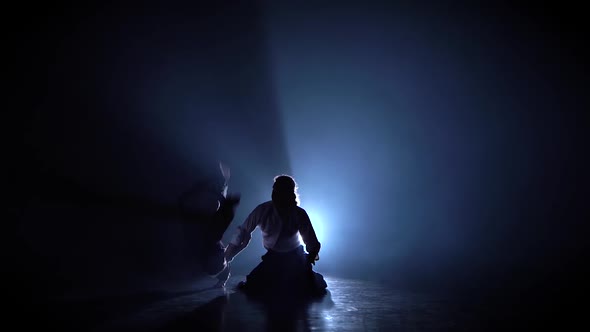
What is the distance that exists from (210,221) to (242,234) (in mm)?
292

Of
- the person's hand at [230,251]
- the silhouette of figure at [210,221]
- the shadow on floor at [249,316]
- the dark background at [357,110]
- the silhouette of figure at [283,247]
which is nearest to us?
the shadow on floor at [249,316]

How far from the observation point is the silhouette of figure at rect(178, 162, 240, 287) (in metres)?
3.09

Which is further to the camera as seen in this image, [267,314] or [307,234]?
[307,234]

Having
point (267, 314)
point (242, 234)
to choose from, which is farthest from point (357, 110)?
point (267, 314)

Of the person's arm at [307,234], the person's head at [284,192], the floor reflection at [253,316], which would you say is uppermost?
the person's head at [284,192]

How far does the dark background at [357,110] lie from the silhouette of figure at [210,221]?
1.40m

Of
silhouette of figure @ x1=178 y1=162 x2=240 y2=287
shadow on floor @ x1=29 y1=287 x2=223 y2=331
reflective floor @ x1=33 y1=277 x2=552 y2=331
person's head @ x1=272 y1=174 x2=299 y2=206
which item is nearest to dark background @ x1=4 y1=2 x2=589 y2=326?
silhouette of figure @ x1=178 y1=162 x2=240 y2=287

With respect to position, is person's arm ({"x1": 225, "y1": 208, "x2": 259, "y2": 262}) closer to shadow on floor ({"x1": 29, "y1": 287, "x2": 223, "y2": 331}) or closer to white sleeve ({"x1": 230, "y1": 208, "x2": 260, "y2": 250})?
white sleeve ({"x1": 230, "y1": 208, "x2": 260, "y2": 250})

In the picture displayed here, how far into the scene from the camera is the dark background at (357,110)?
16.7 ft

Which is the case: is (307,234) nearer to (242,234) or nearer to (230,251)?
(242,234)

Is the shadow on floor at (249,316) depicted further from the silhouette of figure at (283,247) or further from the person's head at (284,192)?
the person's head at (284,192)

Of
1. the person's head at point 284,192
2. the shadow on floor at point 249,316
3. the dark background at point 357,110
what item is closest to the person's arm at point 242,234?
the person's head at point 284,192

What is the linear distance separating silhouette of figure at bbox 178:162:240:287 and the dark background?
1396 millimetres

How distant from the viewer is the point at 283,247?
10.3 ft
